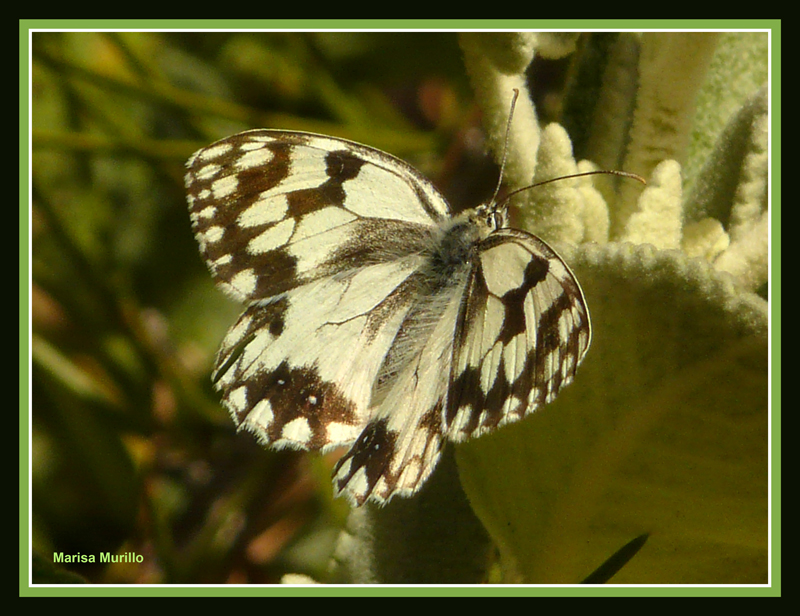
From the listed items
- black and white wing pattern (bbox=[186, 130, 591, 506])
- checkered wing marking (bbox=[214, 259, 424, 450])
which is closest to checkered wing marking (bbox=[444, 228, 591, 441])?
black and white wing pattern (bbox=[186, 130, 591, 506])

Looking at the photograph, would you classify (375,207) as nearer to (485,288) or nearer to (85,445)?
(485,288)

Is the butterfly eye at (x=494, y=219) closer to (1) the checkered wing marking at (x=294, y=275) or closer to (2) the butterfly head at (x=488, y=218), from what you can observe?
(2) the butterfly head at (x=488, y=218)

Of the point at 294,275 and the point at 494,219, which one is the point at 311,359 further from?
the point at 494,219

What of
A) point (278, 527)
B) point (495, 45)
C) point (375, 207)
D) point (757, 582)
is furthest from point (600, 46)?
point (278, 527)

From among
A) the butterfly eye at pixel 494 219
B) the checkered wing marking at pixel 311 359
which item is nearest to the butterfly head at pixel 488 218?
the butterfly eye at pixel 494 219

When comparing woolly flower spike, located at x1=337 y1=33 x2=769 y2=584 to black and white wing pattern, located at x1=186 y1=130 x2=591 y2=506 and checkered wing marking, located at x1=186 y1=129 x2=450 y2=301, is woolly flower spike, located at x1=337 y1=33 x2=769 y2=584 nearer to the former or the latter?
black and white wing pattern, located at x1=186 y1=130 x2=591 y2=506

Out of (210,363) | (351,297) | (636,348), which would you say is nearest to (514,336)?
(636,348)
